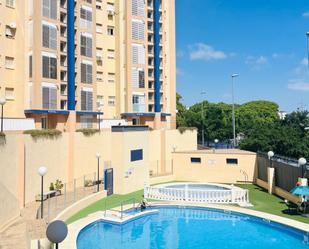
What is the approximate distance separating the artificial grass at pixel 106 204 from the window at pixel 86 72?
13807 millimetres

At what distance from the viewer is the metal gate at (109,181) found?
2650 centimetres

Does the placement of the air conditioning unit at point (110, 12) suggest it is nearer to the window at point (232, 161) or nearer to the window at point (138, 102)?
the window at point (138, 102)

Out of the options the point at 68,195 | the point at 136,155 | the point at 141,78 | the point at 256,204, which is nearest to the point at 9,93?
the point at 68,195

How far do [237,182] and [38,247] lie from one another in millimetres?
23982

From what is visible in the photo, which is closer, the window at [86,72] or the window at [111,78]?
the window at [86,72]

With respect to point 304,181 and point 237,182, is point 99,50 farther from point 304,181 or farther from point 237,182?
point 304,181

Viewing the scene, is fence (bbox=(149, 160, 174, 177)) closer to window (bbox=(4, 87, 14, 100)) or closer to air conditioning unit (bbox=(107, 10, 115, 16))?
window (bbox=(4, 87, 14, 100))

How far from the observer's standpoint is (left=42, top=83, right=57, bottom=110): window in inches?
1192

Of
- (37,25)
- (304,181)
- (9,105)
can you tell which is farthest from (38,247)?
(37,25)

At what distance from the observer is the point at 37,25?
29.3m

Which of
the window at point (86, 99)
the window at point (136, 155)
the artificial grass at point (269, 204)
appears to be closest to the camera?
the artificial grass at point (269, 204)

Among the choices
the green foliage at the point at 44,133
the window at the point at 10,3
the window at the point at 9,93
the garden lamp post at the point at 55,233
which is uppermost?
the window at the point at 10,3

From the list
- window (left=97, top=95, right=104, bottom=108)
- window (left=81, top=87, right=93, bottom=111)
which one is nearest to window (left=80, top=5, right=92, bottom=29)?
window (left=81, top=87, right=93, bottom=111)

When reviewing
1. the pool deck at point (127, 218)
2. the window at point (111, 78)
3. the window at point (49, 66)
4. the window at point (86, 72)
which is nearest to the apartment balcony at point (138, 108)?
the window at point (111, 78)
